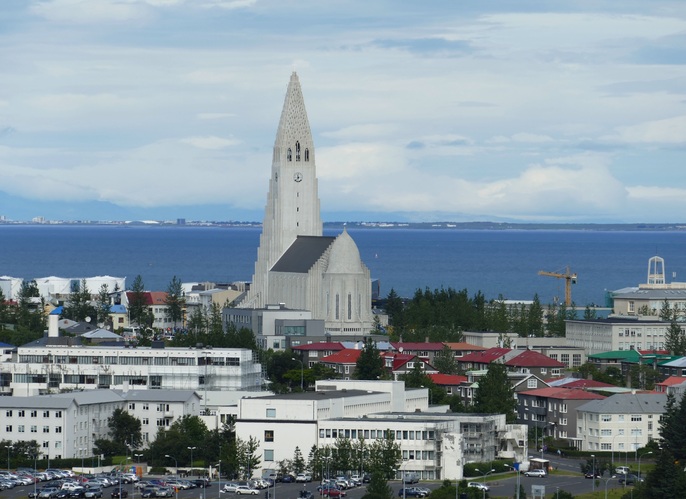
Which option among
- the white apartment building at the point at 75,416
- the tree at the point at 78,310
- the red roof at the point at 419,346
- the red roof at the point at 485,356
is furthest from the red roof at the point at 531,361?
the tree at the point at 78,310

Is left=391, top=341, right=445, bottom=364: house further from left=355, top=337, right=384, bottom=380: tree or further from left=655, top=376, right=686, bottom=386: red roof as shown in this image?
left=655, top=376, right=686, bottom=386: red roof

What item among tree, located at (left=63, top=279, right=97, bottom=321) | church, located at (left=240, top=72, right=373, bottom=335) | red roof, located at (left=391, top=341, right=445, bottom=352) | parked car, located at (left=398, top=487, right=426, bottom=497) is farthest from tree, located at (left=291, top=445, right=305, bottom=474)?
tree, located at (left=63, top=279, right=97, bottom=321)

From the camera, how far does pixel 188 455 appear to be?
3954 inches

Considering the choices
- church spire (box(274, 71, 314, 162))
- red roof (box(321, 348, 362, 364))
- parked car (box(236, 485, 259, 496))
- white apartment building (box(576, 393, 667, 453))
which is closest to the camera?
parked car (box(236, 485, 259, 496))

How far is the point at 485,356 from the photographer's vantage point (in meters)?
139

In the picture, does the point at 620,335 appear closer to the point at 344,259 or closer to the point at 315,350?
the point at 344,259

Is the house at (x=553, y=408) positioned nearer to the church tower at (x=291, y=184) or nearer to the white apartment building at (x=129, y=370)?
the white apartment building at (x=129, y=370)

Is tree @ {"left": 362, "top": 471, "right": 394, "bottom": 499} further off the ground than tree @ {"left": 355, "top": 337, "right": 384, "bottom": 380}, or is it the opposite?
tree @ {"left": 355, "top": 337, "right": 384, "bottom": 380}

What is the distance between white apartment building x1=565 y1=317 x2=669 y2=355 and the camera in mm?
154500

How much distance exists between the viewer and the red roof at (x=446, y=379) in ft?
415

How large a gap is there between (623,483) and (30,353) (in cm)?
4307

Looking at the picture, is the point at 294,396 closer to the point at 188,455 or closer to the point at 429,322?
the point at 188,455

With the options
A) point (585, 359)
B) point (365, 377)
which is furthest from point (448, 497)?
point (585, 359)

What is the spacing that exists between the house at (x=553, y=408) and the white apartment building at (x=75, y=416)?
2022cm
